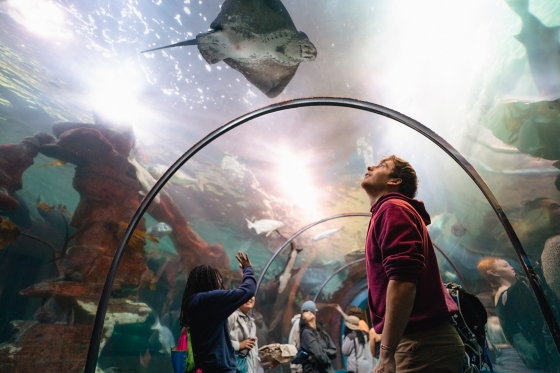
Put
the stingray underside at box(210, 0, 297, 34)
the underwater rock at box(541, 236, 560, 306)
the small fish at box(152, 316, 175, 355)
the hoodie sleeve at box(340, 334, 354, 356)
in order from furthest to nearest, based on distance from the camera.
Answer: the small fish at box(152, 316, 175, 355), the hoodie sleeve at box(340, 334, 354, 356), the underwater rock at box(541, 236, 560, 306), the stingray underside at box(210, 0, 297, 34)

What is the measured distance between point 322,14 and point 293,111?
244cm

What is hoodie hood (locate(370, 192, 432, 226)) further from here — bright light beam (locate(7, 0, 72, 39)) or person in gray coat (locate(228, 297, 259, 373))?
bright light beam (locate(7, 0, 72, 39))

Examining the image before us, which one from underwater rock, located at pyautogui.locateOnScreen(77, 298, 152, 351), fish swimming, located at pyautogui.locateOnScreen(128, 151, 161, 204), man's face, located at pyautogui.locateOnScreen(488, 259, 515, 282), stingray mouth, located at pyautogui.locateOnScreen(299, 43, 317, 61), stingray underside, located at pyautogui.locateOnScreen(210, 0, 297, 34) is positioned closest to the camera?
stingray underside, located at pyautogui.locateOnScreen(210, 0, 297, 34)

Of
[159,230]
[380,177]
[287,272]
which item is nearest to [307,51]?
[380,177]

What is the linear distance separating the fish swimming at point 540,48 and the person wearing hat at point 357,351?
6.22m

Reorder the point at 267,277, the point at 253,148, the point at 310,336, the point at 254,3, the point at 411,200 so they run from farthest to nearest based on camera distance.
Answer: the point at 267,277
the point at 253,148
the point at 310,336
the point at 254,3
the point at 411,200

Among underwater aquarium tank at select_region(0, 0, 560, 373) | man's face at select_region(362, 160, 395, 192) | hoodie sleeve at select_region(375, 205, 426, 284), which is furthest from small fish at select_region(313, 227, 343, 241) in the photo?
hoodie sleeve at select_region(375, 205, 426, 284)

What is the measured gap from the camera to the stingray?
4.44m

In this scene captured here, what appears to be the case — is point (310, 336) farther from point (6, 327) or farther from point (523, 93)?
point (6, 327)

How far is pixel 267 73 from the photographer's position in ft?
17.6

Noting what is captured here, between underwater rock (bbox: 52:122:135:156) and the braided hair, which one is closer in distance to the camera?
the braided hair

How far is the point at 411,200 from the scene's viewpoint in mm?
2104

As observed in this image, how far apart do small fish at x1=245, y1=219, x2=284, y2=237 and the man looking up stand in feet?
30.0

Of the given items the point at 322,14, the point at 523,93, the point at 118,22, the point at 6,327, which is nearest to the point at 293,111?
the point at 322,14
